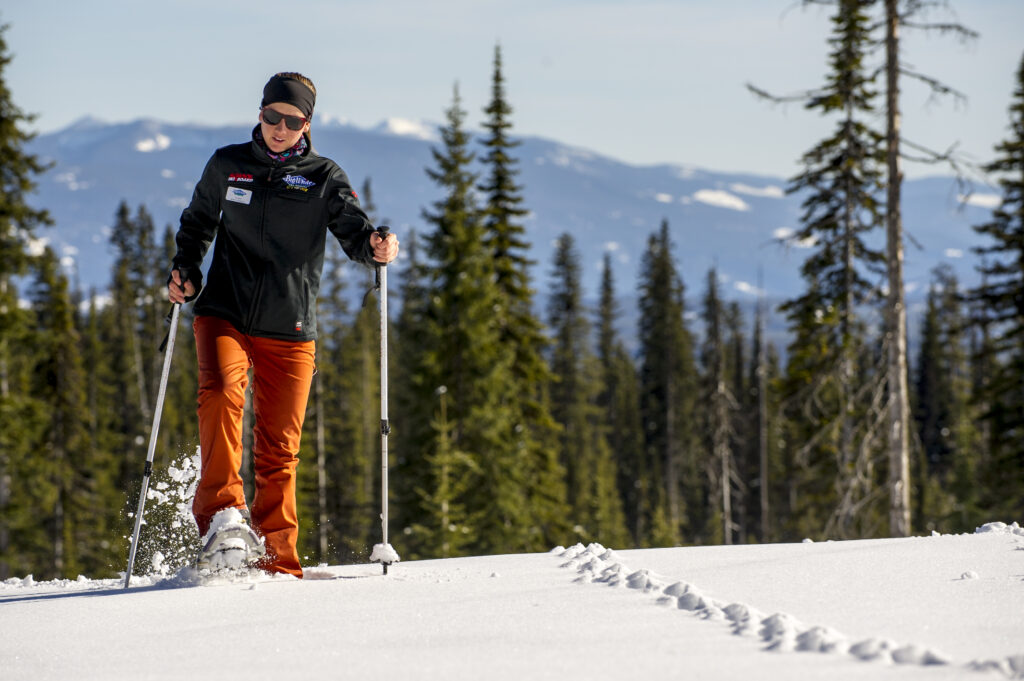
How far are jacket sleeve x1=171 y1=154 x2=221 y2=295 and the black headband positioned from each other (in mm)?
467

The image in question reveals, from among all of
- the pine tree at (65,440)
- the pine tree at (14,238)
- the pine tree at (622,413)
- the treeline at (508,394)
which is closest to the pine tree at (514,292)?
the treeline at (508,394)

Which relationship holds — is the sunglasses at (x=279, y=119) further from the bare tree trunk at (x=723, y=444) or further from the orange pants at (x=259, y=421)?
the bare tree trunk at (x=723, y=444)

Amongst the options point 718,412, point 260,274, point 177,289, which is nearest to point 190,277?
point 177,289

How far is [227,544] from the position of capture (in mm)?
4945

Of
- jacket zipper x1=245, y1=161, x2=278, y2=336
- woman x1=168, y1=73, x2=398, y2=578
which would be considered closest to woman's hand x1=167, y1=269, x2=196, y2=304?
woman x1=168, y1=73, x2=398, y2=578

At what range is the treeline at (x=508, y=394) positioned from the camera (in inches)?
923

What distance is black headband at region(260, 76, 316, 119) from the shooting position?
17.4ft

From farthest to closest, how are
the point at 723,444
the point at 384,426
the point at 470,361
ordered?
the point at 723,444 → the point at 470,361 → the point at 384,426

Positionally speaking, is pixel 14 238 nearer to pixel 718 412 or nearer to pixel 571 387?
pixel 718 412

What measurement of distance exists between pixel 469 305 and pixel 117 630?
2477 cm

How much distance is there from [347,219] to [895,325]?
12163mm

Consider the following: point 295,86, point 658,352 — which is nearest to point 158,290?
point 658,352

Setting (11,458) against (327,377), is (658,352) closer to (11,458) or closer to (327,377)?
(327,377)

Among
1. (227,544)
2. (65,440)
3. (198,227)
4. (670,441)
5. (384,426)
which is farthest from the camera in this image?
(670,441)
